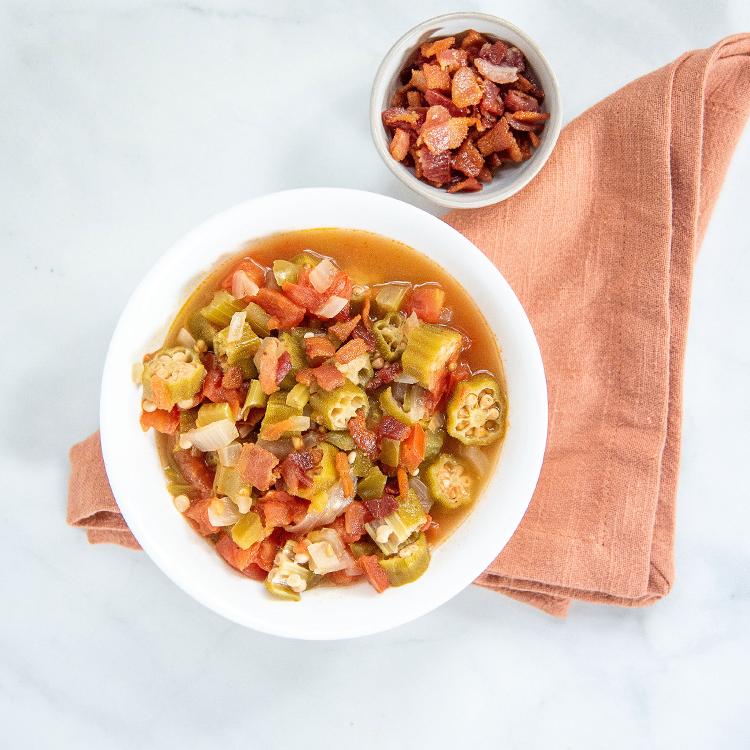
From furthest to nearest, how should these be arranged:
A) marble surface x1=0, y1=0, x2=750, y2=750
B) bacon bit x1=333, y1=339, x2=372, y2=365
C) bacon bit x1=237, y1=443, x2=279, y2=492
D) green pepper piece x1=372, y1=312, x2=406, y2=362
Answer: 1. marble surface x1=0, y1=0, x2=750, y2=750
2. green pepper piece x1=372, y1=312, x2=406, y2=362
3. bacon bit x1=333, y1=339, x2=372, y2=365
4. bacon bit x1=237, y1=443, x2=279, y2=492

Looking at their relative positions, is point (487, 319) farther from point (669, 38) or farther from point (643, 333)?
point (669, 38)

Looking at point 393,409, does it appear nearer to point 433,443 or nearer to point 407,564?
point 433,443

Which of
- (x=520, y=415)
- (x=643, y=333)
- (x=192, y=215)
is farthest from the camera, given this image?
(x=192, y=215)

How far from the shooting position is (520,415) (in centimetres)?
292

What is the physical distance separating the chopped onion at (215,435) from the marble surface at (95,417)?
0.97 m

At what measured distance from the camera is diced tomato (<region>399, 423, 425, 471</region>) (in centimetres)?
293

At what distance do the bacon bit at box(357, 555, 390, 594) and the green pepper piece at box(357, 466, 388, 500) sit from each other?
0.73ft

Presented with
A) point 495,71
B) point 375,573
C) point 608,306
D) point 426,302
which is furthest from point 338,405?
point 495,71

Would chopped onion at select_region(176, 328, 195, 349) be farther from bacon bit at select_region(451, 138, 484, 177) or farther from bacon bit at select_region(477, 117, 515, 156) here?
bacon bit at select_region(477, 117, 515, 156)

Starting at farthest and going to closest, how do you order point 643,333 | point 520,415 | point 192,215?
point 192,215 → point 643,333 → point 520,415

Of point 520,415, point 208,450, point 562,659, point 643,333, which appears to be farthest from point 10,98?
point 562,659

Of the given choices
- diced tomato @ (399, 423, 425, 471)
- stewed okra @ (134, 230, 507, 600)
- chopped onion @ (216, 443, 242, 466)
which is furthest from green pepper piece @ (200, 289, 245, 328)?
diced tomato @ (399, 423, 425, 471)

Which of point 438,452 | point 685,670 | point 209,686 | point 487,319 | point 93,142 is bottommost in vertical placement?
point 685,670

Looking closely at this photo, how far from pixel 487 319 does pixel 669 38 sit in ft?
5.60
